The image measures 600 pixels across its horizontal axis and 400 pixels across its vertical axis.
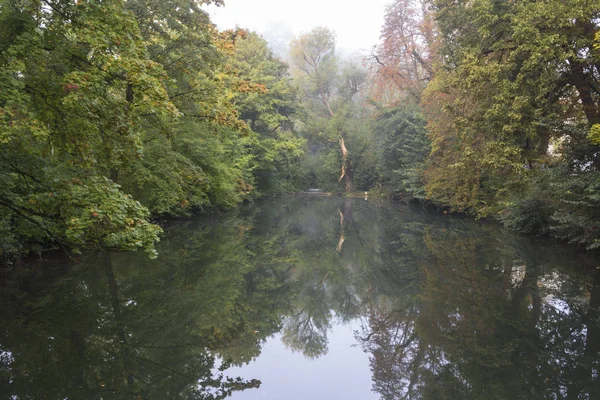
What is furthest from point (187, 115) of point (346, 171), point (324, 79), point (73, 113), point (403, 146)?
point (324, 79)

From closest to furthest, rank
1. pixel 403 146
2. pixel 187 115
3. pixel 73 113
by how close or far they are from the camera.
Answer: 1. pixel 73 113
2. pixel 187 115
3. pixel 403 146

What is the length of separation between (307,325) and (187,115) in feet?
25.0

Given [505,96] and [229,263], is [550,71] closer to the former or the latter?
[505,96]

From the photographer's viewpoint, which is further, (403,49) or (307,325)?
(403,49)

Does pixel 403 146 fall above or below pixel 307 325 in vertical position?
above

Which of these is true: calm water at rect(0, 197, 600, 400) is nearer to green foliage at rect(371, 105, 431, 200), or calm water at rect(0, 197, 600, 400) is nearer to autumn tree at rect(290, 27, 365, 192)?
green foliage at rect(371, 105, 431, 200)

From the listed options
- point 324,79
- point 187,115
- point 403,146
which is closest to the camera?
point 187,115

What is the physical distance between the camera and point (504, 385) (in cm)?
529

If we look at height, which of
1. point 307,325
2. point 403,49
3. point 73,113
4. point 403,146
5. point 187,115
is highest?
point 403,49

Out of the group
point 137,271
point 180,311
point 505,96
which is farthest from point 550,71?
point 137,271

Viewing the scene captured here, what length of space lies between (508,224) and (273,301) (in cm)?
1182

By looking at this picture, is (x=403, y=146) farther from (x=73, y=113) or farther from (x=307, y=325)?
(x=73, y=113)

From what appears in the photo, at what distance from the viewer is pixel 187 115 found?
42.0 feet

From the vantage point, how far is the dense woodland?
221 inches
